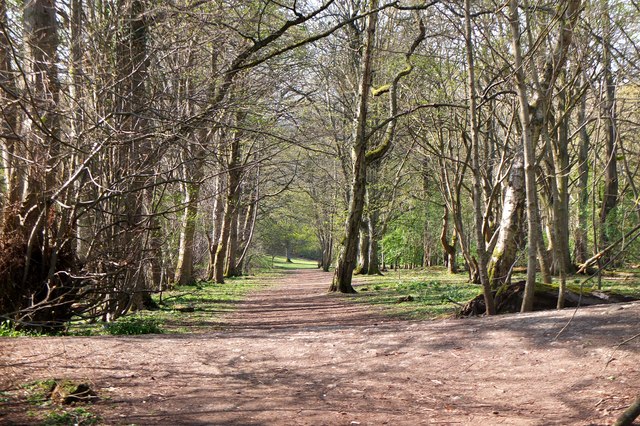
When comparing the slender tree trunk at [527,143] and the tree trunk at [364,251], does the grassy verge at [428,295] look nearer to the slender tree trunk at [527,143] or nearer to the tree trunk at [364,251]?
the slender tree trunk at [527,143]

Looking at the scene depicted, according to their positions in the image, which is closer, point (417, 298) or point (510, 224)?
point (510, 224)

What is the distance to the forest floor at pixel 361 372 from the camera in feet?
17.5

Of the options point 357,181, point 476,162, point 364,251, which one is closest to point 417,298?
point 357,181

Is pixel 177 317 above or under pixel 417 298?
under

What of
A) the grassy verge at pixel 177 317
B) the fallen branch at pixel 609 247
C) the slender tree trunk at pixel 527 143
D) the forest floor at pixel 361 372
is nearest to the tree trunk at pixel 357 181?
the grassy verge at pixel 177 317

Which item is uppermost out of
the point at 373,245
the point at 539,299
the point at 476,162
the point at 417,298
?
the point at 476,162

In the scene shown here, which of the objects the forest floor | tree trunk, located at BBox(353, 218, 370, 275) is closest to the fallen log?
the forest floor

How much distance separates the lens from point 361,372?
6695 mm

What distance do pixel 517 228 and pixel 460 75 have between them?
5.35 m

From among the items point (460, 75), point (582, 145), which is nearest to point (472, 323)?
point (460, 75)

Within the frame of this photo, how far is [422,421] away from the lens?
17.2 feet

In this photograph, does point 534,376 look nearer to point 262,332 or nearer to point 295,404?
point 295,404

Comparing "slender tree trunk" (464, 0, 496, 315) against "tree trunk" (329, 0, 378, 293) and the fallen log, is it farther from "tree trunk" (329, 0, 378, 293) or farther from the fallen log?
"tree trunk" (329, 0, 378, 293)

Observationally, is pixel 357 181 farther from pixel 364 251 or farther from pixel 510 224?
pixel 364 251
